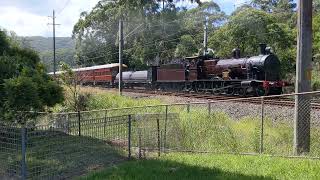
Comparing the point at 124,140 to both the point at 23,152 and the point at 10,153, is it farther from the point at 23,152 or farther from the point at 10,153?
the point at 23,152

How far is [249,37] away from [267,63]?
20.0 meters

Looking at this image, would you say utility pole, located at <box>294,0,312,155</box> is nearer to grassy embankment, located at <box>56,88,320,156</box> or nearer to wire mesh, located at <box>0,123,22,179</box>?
grassy embankment, located at <box>56,88,320,156</box>

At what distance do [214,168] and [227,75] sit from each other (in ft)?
75.0

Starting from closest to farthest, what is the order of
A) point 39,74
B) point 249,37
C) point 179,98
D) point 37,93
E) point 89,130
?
point 89,130 < point 37,93 < point 39,74 < point 179,98 < point 249,37

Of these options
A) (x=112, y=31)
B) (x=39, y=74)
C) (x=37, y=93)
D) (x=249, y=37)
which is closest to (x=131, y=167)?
(x=37, y=93)

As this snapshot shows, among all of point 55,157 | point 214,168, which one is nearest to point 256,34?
point 214,168

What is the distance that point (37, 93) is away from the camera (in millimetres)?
13312

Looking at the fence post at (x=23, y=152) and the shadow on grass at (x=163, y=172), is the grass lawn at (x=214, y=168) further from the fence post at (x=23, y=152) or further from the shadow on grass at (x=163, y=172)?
the fence post at (x=23, y=152)

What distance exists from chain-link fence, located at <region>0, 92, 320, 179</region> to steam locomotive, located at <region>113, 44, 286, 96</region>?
15.1m

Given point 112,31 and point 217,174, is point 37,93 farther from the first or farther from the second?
point 112,31

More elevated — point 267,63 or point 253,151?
point 267,63

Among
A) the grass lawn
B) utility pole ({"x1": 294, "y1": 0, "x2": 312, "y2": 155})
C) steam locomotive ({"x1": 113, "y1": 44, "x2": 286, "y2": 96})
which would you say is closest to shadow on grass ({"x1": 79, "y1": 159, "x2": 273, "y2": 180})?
the grass lawn

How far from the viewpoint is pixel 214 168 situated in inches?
347

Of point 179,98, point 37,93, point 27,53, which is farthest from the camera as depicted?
point 179,98
